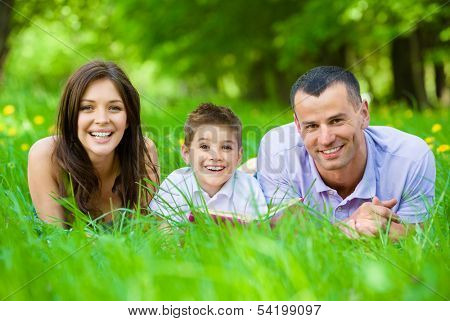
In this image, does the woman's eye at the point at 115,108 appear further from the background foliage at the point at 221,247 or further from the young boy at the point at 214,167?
the background foliage at the point at 221,247

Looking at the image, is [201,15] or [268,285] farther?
[201,15]

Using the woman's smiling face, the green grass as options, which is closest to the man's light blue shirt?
the green grass

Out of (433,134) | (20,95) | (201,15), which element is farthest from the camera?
(201,15)

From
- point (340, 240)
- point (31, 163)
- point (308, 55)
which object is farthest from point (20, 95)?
point (308, 55)

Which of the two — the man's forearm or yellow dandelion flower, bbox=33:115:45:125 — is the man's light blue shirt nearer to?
the man's forearm

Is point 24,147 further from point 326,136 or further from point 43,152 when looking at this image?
point 326,136

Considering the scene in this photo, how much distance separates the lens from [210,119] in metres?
3.27

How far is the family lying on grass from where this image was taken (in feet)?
9.48

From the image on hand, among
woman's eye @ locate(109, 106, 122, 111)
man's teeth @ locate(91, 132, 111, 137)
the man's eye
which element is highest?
woman's eye @ locate(109, 106, 122, 111)

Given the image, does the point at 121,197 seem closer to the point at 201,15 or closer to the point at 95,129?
the point at 95,129

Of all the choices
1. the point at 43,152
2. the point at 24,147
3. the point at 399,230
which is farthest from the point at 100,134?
the point at 399,230

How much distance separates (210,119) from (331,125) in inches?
28.8
